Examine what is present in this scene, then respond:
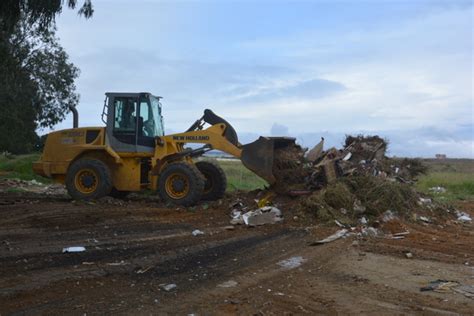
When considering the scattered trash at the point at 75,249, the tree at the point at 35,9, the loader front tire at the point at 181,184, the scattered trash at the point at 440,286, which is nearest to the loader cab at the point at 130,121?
the loader front tire at the point at 181,184

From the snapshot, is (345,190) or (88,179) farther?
(88,179)

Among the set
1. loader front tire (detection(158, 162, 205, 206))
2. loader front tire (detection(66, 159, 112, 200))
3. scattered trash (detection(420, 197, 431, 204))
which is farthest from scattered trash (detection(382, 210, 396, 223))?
loader front tire (detection(66, 159, 112, 200))

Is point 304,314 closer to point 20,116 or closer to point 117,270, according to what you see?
point 117,270

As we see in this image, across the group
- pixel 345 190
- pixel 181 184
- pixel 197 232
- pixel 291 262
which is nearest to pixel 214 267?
pixel 291 262

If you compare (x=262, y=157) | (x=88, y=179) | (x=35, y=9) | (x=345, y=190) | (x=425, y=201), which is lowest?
(x=425, y=201)

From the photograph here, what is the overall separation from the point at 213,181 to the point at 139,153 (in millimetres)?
2100

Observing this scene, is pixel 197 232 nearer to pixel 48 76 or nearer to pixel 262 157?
pixel 262 157

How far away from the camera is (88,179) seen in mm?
14492

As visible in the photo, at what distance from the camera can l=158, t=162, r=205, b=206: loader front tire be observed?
13.3 meters

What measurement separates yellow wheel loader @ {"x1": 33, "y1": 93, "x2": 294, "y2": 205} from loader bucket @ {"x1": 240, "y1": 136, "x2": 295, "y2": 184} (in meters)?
0.42

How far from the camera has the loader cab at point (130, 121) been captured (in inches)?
561

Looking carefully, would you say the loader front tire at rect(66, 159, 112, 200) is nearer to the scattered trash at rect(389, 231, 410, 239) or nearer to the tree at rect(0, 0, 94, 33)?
the tree at rect(0, 0, 94, 33)

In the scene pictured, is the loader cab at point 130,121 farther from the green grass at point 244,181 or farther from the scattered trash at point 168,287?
the scattered trash at point 168,287

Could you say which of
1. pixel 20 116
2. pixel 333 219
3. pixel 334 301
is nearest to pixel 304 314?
pixel 334 301
